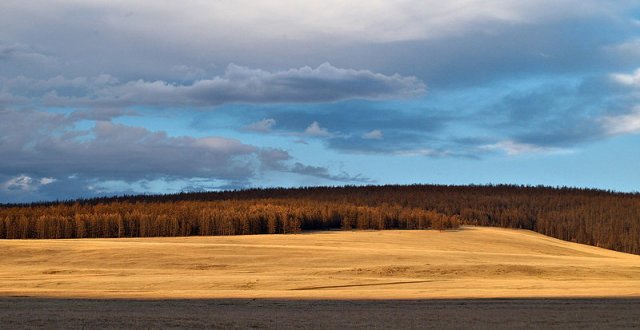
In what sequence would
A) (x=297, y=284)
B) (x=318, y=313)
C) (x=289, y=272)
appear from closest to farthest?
(x=318, y=313), (x=297, y=284), (x=289, y=272)

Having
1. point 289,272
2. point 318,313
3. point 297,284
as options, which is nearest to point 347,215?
point 289,272

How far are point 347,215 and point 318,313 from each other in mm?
37394

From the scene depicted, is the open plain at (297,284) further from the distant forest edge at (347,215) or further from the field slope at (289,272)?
the distant forest edge at (347,215)

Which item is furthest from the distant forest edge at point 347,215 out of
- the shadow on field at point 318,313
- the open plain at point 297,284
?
the shadow on field at point 318,313

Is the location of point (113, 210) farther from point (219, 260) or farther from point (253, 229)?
point (219, 260)

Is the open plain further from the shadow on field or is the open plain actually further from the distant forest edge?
the distant forest edge

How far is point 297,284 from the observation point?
84.2ft

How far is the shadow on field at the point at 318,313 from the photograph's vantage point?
15.9 metres

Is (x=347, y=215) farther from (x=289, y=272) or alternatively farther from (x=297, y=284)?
(x=297, y=284)

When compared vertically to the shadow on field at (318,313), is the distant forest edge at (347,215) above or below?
above

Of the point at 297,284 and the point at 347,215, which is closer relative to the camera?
the point at 297,284

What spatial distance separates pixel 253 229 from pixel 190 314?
34028mm

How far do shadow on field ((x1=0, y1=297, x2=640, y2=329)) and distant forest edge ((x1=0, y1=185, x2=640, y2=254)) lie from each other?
27.6m

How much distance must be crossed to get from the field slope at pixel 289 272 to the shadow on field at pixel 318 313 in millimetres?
1891
